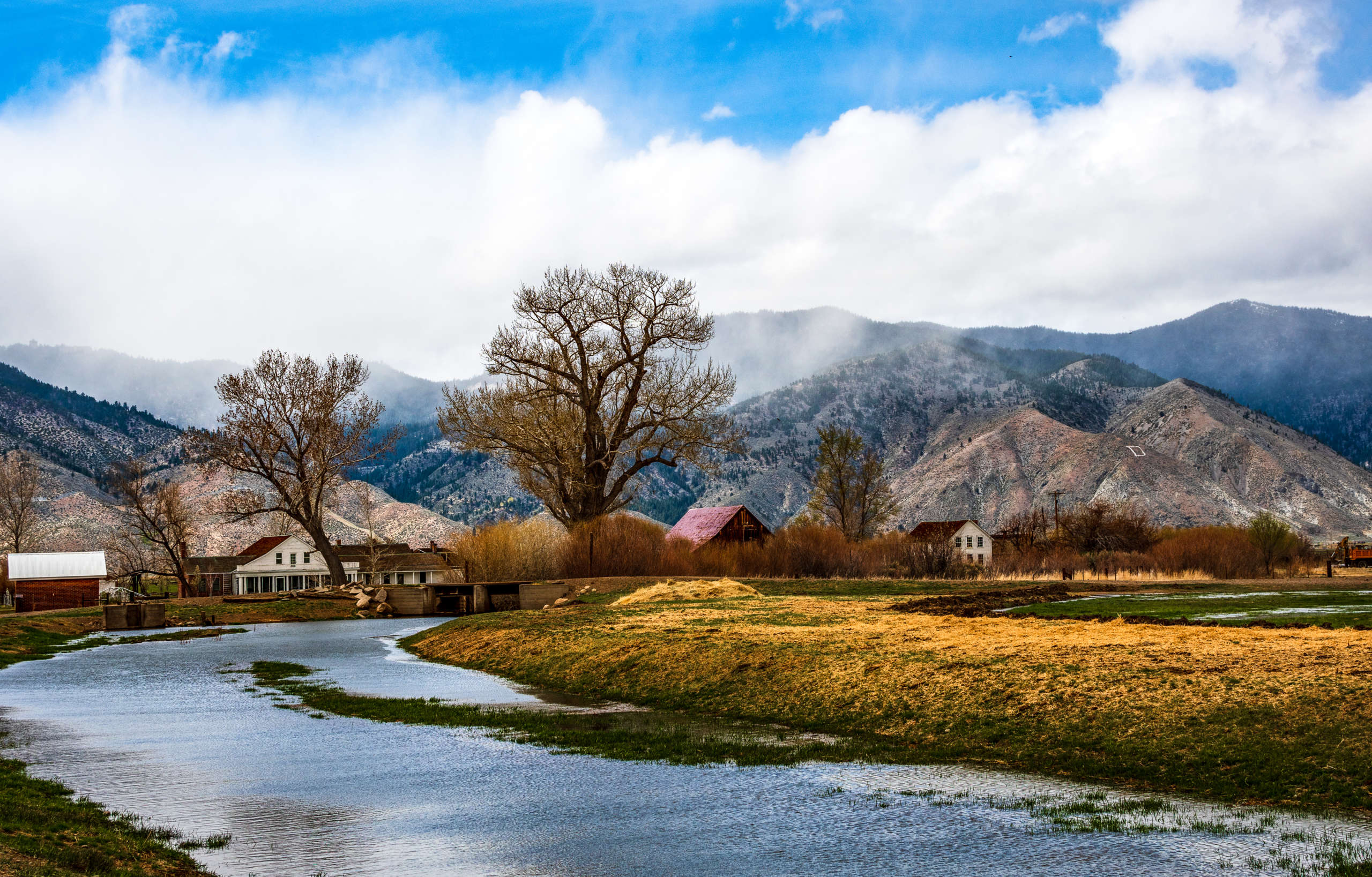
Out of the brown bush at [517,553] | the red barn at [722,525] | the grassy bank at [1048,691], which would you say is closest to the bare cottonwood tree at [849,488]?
the red barn at [722,525]

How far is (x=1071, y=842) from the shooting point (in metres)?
12.4

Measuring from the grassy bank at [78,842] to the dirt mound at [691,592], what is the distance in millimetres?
34507

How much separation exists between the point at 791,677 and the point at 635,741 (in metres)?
5.47

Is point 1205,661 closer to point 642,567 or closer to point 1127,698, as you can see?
point 1127,698

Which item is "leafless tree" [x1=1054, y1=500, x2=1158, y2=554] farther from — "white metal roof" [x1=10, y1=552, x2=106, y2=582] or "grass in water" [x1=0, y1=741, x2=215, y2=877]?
"white metal roof" [x1=10, y1=552, x2=106, y2=582]

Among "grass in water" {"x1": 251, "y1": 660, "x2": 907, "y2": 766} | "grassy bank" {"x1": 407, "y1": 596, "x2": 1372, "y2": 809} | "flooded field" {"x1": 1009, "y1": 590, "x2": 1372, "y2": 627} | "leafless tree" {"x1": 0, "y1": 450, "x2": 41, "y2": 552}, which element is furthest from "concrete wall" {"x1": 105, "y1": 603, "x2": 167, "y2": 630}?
A: "leafless tree" {"x1": 0, "y1": 450, "x2": 41, "y2": 552}

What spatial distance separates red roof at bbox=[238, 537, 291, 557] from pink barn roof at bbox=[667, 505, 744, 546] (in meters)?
58.0

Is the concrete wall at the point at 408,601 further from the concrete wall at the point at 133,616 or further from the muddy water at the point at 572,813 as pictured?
the muddy water at the point at 572,813

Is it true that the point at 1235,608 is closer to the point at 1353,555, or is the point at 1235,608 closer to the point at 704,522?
the point at 1353,555

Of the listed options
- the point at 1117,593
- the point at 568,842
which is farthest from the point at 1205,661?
the point at 1117,593

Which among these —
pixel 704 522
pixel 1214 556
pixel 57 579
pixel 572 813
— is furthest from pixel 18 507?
pixel 572 813

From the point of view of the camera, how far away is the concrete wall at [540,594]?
6662cm

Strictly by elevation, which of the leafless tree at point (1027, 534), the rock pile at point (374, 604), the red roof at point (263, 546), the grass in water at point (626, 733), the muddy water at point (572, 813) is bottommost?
the rock pile at point (374, 604)

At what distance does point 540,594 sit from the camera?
66812 mm
